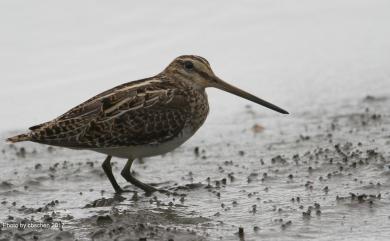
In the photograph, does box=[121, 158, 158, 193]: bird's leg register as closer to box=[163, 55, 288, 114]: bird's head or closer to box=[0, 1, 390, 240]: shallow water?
box=[0, 1, 390, 240]: shallow water

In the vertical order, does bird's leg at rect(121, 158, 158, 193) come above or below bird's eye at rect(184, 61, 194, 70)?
below

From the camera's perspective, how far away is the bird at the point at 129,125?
8.39m

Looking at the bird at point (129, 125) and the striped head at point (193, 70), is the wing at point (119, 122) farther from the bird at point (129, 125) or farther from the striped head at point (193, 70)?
the striped head at point (193, 70)

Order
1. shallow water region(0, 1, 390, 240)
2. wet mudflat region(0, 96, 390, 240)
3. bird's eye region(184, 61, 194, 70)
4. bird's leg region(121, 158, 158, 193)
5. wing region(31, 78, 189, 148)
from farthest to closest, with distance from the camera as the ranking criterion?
bird's eye region(184, 61, 194, 70) < bird's leg region(121, 158, 158, 193) < wing region(31, 78, 189, 148) < shallow water region(0, 1, 390, 240) < wet mudflat region(0, 96, 390, 240)

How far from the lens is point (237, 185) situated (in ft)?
28.0

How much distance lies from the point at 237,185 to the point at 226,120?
3.05 m

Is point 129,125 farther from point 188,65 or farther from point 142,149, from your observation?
point 188,65

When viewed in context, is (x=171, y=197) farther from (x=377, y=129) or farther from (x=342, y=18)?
(x=342, y=18)

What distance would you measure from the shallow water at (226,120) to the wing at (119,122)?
0.57 meters

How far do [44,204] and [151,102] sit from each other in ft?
4.90

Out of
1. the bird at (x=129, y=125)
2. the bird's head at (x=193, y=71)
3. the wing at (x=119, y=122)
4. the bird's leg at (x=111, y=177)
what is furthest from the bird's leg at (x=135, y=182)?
the bird's head at (x=193, y=71)

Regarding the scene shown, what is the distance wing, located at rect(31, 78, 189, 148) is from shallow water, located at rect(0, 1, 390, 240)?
57 centimetres

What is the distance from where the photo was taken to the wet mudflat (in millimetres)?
7023

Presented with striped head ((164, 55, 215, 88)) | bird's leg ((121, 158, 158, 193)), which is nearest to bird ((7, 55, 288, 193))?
bird's leg ((121, 158, 158, 193))
